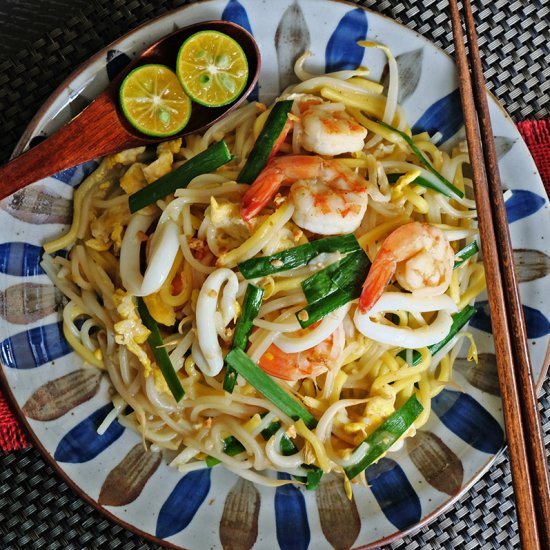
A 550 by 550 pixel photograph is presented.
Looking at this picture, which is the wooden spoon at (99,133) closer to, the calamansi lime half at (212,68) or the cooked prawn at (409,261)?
the calamansi lime half at (212,68)

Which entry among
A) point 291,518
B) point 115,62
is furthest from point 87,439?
point 115,62

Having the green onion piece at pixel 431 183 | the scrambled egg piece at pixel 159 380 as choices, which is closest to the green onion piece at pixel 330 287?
the green onion piece at pixel 431 183

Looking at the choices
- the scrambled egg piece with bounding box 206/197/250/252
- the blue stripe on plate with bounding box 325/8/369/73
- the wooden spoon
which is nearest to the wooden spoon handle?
the wooden spoon

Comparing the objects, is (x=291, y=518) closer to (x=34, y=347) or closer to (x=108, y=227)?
(x=34, y=347)

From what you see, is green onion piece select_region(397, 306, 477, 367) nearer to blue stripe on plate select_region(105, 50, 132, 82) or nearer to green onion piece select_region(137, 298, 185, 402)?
green onion piece select_region(137, 298, 185, 402)

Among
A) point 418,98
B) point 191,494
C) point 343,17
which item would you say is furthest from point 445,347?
point 343,17

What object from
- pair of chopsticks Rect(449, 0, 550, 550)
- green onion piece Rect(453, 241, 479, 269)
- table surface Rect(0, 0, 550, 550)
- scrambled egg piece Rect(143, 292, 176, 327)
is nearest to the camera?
pair of chopsticks Rect(449, 0, 550, 550)

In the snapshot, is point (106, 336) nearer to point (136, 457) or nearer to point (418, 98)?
point (136, 457)
